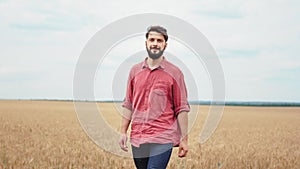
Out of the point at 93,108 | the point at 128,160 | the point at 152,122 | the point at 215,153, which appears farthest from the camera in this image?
the point at 215,153

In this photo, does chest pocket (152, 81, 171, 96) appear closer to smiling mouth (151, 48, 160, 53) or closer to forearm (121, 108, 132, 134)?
smiling mouth (151, 48, 160, 53)

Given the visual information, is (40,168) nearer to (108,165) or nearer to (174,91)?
(108,165)

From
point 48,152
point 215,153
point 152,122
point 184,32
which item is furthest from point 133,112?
point 215,153

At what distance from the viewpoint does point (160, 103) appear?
4.09 meters

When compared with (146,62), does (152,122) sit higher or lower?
lower

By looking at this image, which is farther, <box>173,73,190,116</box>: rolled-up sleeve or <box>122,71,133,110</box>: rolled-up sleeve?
<box>122,71,133,110</box>: rolled-up sleeve

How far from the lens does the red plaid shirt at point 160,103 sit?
4062 millimetres

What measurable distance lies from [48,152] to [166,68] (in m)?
5.71

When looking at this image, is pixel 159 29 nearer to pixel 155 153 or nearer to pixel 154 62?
pixel 154 62

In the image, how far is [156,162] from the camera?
4078 millimetres

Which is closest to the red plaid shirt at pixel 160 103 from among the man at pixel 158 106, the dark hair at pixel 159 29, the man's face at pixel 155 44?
the man at pixel 158 106

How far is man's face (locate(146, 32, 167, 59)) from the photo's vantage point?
405 cm

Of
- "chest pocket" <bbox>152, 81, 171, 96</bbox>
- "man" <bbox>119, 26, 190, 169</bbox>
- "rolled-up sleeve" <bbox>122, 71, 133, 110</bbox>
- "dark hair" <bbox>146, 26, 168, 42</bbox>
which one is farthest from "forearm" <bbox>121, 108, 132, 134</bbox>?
"dark hair" <bbox>146, 26, 168, 42</bbox>

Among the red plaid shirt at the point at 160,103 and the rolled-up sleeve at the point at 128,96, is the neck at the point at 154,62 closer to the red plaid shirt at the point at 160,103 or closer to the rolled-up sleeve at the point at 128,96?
the red plaid shirt at the point at 160,103
